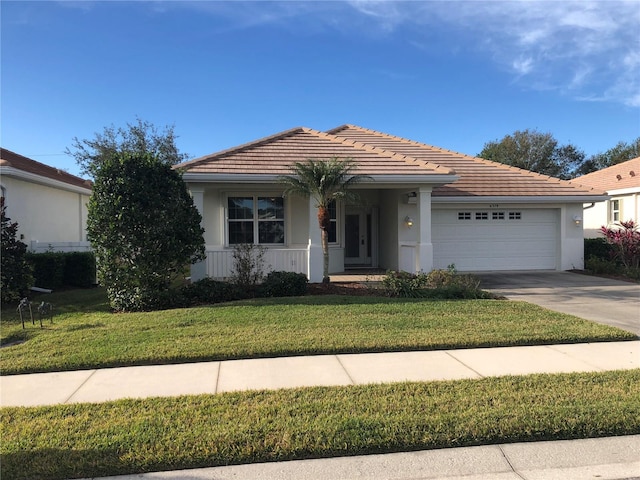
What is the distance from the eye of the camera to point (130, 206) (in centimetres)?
905

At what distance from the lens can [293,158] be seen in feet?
43.2

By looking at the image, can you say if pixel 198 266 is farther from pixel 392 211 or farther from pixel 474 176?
pixel 474 176

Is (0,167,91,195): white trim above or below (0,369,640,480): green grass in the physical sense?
above

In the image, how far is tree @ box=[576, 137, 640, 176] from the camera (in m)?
42.3

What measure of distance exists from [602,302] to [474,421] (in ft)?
25.6

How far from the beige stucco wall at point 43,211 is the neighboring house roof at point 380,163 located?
5720 millimetres

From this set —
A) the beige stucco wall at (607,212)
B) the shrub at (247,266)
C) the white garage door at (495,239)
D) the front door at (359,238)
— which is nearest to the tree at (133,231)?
the shrub at (247,266)

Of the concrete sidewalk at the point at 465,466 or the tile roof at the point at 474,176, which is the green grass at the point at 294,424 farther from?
the tile roof at the point at 474,176

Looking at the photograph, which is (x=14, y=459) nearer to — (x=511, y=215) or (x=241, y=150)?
(x=241, y=150)

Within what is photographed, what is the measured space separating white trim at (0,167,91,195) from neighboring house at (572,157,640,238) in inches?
823

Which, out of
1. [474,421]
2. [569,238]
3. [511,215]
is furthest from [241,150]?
[569,238]

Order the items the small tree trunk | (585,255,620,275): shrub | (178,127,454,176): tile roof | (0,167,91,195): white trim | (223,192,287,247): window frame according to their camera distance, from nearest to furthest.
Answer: the small tree trunk, (178,127,454,176): tile roof, (0,167,91,195): white trim, (223,192,287,247): window frame, (585,255,620,275): shrub

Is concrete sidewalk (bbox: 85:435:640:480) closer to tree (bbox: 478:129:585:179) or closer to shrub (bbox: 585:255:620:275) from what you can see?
shrub (bbox: 585:255:620:275)

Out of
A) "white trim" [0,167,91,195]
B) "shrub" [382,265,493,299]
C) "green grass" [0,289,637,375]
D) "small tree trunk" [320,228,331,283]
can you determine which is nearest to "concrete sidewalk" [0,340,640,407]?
"green grass" [0,289,637,375]
